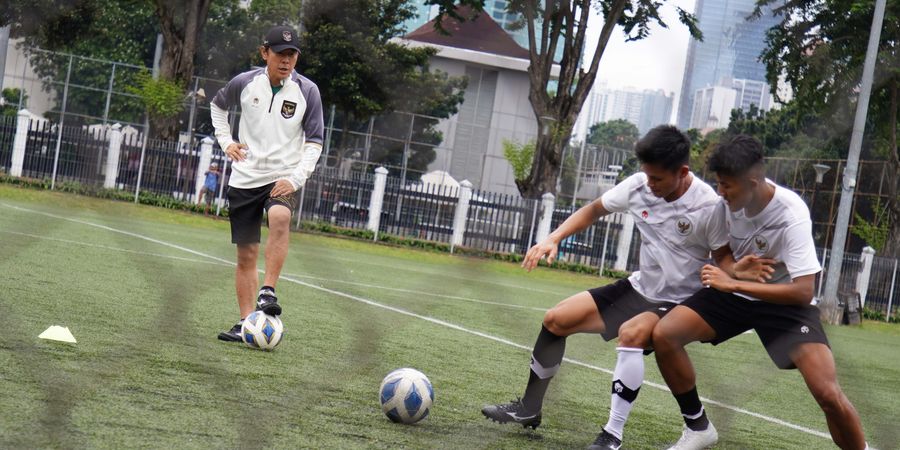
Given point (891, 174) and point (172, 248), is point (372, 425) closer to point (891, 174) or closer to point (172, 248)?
point (172, 248)

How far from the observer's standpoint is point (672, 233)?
390 cm

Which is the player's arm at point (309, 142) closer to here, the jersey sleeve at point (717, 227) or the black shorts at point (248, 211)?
the black shorts at point (248, 211)

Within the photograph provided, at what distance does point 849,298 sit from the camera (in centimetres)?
1742

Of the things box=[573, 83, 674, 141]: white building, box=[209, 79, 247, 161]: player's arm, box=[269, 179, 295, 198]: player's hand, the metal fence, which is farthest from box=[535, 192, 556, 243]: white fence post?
box=[573, 83, 674, 141]: white building

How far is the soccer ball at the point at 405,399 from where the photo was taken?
11.6ft

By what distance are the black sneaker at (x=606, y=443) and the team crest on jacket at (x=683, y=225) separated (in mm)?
821

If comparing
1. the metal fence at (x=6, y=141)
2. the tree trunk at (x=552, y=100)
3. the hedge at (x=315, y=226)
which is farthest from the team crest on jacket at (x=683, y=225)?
the metal fence at (x=6, y=141)

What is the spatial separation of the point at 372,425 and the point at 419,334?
319 cm

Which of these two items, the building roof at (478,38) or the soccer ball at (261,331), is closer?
the soccer ball at (261,331)

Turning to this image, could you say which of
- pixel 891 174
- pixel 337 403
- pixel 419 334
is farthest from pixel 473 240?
pixel 337 403

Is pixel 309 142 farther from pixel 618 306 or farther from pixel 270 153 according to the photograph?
pixel 618 306

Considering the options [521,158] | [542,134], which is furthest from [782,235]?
[521,158]

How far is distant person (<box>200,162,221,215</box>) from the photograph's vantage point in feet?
62.2

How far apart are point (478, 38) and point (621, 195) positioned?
2929cm
